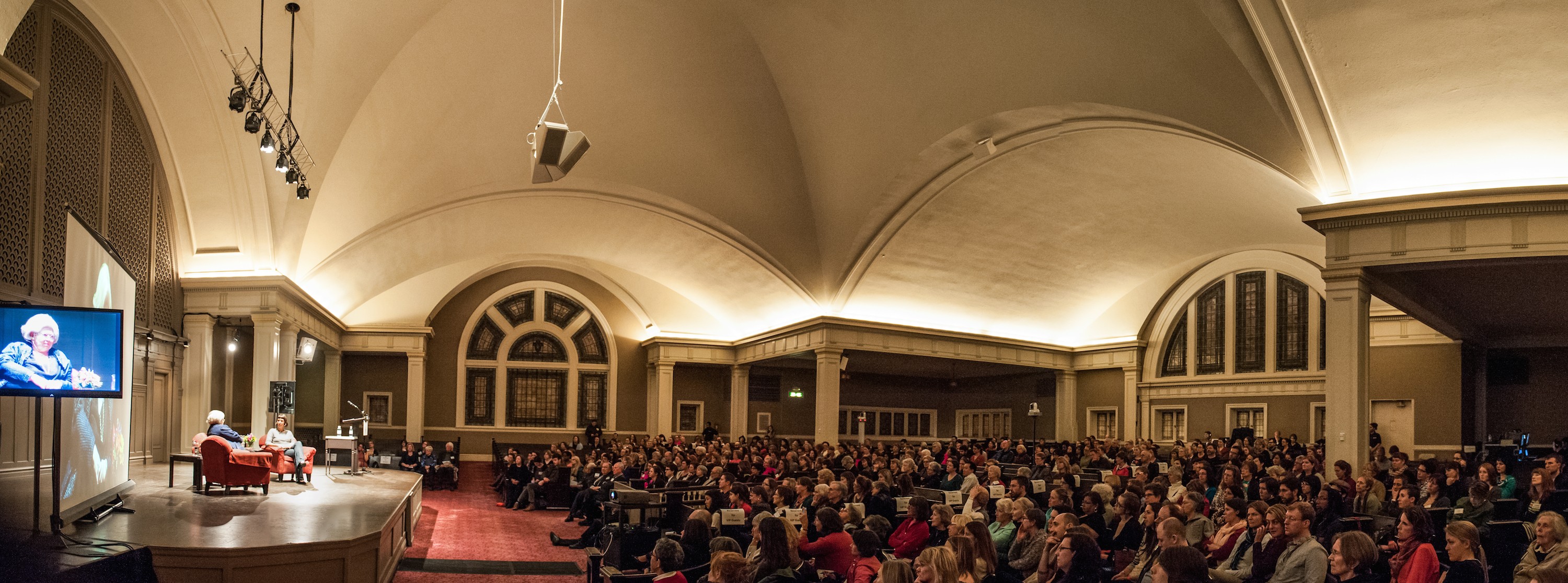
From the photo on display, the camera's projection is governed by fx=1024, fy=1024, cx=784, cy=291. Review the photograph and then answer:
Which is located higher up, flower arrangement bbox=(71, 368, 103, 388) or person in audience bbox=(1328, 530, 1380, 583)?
flower arrangement bbox=(71, 368, 103, 388)

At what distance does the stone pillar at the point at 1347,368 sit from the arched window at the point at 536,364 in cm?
1970

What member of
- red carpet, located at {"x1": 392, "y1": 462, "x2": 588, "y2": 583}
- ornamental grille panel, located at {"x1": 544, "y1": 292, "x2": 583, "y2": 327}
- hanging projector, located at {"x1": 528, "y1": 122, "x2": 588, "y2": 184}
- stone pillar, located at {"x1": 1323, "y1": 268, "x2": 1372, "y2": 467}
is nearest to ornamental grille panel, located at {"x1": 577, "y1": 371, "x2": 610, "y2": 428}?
ornamental grille panel, located at {"x1": 544, "y1": 292, "x2": 583, "y2": 327}

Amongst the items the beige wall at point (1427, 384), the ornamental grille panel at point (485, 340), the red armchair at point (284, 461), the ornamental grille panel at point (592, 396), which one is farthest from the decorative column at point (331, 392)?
the beige wall at point (1427, 384)

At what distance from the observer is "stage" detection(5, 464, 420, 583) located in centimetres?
687

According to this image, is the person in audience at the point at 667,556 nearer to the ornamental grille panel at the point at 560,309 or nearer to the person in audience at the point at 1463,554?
→ the person in audience at the point at 1463,554

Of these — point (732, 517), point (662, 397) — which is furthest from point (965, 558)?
point (662, 397)

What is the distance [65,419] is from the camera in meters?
7.72

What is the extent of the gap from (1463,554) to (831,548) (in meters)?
3.64

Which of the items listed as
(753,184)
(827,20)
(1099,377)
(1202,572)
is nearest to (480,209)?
(753,184)

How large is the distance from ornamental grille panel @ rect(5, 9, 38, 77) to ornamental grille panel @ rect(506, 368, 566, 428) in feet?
57.7

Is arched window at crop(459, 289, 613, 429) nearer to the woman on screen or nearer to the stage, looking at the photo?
the stage

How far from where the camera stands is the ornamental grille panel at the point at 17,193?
9258mm

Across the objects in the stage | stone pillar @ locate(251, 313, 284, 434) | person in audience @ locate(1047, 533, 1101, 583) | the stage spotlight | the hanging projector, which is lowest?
the stage

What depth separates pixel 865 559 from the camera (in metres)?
6.31
